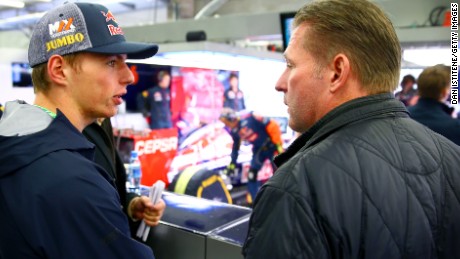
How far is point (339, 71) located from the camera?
0.95 m

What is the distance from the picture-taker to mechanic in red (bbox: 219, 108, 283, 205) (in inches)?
235

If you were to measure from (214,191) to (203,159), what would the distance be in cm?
275

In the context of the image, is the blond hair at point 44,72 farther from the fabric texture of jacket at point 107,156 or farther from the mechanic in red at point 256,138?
the mechanic in red at point 256,138

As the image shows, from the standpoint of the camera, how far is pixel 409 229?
835 mm

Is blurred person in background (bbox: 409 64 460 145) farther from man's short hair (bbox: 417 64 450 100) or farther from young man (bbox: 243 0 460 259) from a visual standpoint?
young man (bbox: 243 0 460 259)

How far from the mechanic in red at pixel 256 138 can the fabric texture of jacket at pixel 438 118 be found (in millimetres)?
2922

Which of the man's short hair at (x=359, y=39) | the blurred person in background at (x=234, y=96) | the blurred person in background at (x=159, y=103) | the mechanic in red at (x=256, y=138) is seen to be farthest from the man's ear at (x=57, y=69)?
the blurred person in background at (x=159, y=103)

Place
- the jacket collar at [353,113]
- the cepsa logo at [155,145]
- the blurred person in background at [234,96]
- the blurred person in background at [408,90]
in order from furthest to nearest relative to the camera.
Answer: the blurred person in background at [234,96] → the cepsa logo at [155,145] → the blurred person in background at [408,90] → the jacket collar at [353,113]

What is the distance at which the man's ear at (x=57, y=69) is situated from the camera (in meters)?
1.23

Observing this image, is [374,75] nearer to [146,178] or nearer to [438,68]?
[438,68]

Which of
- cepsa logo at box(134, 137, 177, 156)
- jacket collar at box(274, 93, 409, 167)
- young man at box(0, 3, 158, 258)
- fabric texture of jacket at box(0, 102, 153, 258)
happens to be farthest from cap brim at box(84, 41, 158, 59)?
cepsa logo at box(134, 137, 177, 156)

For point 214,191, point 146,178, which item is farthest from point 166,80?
point 214,191

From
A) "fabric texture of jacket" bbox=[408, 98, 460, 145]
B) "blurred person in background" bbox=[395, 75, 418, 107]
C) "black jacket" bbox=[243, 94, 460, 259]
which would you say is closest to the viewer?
"black jacket" bbox=[243, 94, 460, 259]

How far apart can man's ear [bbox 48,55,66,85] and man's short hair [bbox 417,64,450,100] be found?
271 cm
